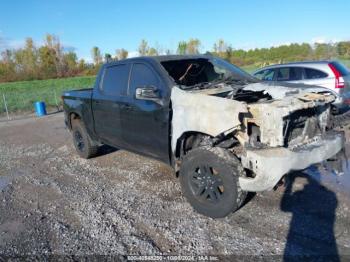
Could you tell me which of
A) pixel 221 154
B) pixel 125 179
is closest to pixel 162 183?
pixel 125 179

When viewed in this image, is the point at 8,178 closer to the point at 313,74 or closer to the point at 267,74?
the point at 267,74

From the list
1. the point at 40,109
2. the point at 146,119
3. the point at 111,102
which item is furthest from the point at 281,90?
the point at 40,109

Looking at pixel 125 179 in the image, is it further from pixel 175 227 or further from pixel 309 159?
pixel 309 159

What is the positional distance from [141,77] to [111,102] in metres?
0.83

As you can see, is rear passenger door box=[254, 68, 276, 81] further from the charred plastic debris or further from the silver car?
the charred plastic debris

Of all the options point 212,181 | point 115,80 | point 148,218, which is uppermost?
point 115,80

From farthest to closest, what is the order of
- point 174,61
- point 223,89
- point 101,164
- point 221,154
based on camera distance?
1. point 101,164
2. point 174,61
3. point 223,89
4. point 221,154

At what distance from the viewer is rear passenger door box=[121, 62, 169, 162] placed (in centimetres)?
430

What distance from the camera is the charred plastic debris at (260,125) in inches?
132

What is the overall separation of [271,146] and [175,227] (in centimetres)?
140

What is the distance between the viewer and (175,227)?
12.1ft

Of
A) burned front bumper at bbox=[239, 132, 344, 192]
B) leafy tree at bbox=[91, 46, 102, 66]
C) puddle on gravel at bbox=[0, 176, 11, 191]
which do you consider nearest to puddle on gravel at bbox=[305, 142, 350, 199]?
burned front bumper at bbox=[239, 132, 344, 192]

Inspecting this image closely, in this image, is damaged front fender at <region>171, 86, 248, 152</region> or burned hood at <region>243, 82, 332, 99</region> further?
burned hood at <region>243, 82, 332, 99</region>

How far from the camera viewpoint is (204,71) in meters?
5.26
